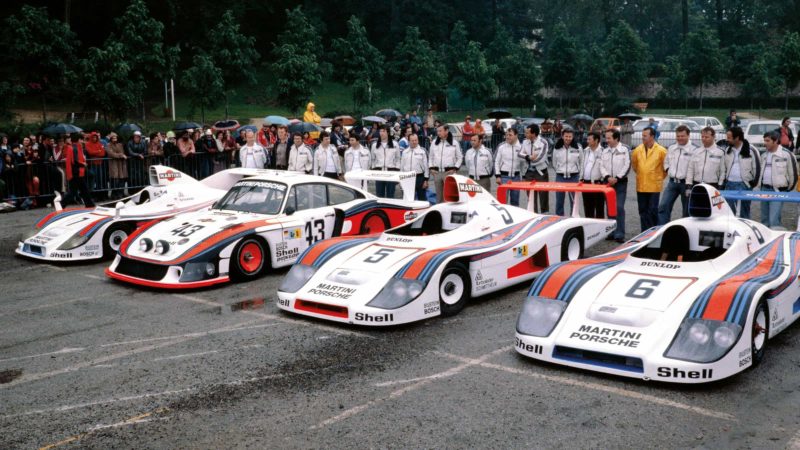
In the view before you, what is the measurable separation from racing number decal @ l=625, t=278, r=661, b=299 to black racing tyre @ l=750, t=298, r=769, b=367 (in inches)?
35.7

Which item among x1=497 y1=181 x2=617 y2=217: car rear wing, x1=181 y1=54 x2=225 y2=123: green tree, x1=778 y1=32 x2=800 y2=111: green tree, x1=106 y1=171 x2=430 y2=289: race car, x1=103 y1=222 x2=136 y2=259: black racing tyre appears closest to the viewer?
x1=106 y1=171 x2=430 y2=289: race car

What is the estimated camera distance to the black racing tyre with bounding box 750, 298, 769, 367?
6941mm

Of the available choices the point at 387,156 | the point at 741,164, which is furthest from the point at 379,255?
the point at 387,156

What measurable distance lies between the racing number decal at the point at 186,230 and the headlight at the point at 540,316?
17.2 ft

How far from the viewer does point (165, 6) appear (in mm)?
53938

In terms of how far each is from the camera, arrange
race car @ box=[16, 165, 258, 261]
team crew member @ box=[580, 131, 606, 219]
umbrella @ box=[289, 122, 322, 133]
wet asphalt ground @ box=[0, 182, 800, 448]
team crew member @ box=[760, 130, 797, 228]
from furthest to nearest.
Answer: umbrella @ box=[289, 122, 322, 133]
team crew member @ box=[580, 131, 606, 219]
race car @ box=[16, 165, 258, 261]
team crew member @ box=[760, 130, 797, 228]
wet asphalt ground @ box=[0, 182, 800, 448]

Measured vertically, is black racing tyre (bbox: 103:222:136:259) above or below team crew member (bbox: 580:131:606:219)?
below

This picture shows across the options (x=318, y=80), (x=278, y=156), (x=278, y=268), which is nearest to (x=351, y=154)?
(x=278, y=156)

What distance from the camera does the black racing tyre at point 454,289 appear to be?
888 centimetres

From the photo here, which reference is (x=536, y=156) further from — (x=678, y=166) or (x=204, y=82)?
(x=204, y=82)

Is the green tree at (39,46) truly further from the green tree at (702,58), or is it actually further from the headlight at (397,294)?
the green tree at (702,58)

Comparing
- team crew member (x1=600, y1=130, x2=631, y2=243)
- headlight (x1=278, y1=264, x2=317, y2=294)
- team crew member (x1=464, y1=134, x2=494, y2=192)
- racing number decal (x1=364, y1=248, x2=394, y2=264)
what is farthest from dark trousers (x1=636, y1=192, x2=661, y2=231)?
headlight (x1=278, y1=264, x2=317, y2=294)

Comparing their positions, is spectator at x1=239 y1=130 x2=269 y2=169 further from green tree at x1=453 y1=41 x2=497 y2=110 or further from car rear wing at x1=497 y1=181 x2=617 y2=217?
green tree at x1=453 y1=41 x2=497 y2=110

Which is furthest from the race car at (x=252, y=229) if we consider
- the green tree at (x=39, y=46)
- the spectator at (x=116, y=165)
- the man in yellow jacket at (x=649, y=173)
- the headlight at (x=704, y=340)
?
the green tree at (x=39, y=46)
